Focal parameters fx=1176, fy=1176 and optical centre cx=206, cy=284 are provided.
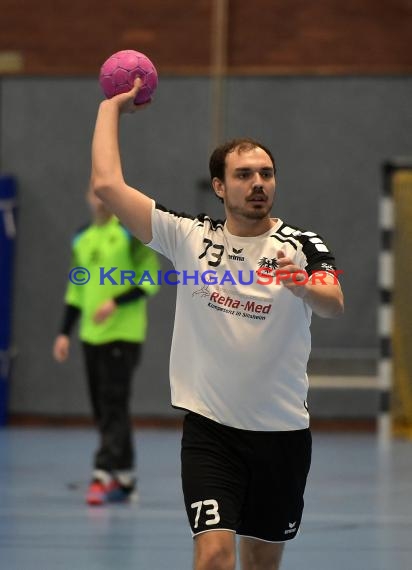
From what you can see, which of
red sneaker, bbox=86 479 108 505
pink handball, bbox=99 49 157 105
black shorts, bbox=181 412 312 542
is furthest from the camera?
red sneaker, bbox=86 479 108 505

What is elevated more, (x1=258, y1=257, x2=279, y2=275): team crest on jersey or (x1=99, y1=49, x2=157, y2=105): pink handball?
A: (x1=99, y1=49, x2=157, y2=105): pink handball

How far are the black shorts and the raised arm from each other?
729 millimetres

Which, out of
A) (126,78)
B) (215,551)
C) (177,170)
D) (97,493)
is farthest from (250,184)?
(177,170)

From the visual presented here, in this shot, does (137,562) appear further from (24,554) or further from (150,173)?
(150,173)

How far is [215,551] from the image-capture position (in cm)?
373

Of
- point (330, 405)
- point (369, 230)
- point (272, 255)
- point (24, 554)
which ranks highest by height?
point (272, 255)

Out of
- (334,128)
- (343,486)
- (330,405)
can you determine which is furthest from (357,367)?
(343,486)

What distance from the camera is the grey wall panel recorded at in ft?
42.4

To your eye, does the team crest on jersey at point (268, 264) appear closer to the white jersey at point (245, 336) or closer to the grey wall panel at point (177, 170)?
the white jersey at point (245, 336)

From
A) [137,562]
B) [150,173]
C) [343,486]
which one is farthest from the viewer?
Result: [150,173]

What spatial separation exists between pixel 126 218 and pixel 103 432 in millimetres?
3781

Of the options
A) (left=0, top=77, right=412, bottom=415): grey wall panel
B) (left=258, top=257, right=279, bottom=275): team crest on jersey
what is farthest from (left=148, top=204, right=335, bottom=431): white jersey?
(left=0, top=77, right=412, bottom=415): grey wall panel

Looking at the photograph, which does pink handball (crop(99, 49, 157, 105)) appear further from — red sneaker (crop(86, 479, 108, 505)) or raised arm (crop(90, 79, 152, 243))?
red sneaker (crop(86, 479, 108, 505))

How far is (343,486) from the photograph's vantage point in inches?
338
